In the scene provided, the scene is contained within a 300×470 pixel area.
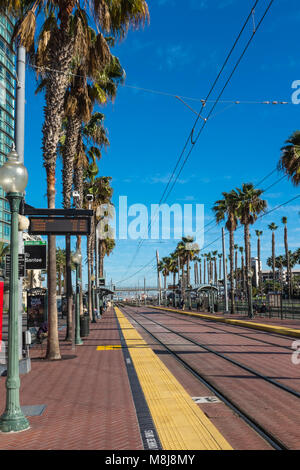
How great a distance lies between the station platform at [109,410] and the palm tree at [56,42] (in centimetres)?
349

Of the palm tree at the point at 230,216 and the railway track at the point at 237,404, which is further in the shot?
the palm tree at the point at 230,216

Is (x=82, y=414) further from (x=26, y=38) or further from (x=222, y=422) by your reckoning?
(x=26, y=38)

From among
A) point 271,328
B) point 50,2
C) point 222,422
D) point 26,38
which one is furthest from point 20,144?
point 271,328

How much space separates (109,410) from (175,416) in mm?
1192

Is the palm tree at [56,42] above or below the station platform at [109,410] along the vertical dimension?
above

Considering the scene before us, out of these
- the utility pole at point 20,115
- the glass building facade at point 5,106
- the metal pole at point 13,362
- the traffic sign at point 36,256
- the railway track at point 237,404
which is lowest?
the railway track at point 237,404

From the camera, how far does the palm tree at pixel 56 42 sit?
42.5 feet

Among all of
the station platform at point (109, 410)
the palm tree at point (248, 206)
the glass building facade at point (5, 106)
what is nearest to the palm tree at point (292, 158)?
the palm tree at point (248, 206)

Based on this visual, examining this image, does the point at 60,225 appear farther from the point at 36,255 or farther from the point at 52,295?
the point at 52,295

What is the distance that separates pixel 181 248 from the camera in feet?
253

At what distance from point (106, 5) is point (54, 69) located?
8.22 feet

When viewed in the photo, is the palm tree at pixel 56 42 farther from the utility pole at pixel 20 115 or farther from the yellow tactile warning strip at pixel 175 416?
the yellow tactile warning strip at pixel 175 416

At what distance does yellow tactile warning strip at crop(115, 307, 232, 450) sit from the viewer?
18.7 ft

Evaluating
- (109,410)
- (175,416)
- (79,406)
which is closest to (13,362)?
(79,406)
